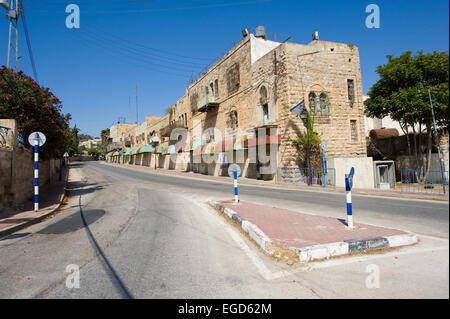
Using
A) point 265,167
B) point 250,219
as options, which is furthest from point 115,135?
point 250,219

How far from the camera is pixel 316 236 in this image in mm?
5066

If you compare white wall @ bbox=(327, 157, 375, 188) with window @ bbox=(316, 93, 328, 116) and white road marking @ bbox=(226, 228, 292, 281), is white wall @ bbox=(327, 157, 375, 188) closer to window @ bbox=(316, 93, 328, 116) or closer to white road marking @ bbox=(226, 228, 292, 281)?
window @ bbox=(316, 93, 328, 116)

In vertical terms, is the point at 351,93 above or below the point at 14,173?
above

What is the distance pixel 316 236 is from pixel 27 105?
12101mm

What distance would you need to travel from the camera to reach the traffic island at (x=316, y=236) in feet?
14.0

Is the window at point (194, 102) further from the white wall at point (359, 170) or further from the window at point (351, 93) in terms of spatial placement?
the white wall at point (359, 170)

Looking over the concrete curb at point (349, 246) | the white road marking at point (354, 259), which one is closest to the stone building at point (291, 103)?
the concrete curb at point (349, 246)

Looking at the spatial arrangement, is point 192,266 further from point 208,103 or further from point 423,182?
point 208,103

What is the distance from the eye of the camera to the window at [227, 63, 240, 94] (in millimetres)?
26109

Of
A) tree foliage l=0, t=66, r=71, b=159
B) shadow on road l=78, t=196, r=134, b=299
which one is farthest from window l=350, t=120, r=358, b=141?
shadow on road l=78, t=196, r=134, b=299

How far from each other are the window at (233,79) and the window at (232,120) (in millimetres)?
2270

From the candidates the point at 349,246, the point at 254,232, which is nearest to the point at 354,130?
the point at 254,232
